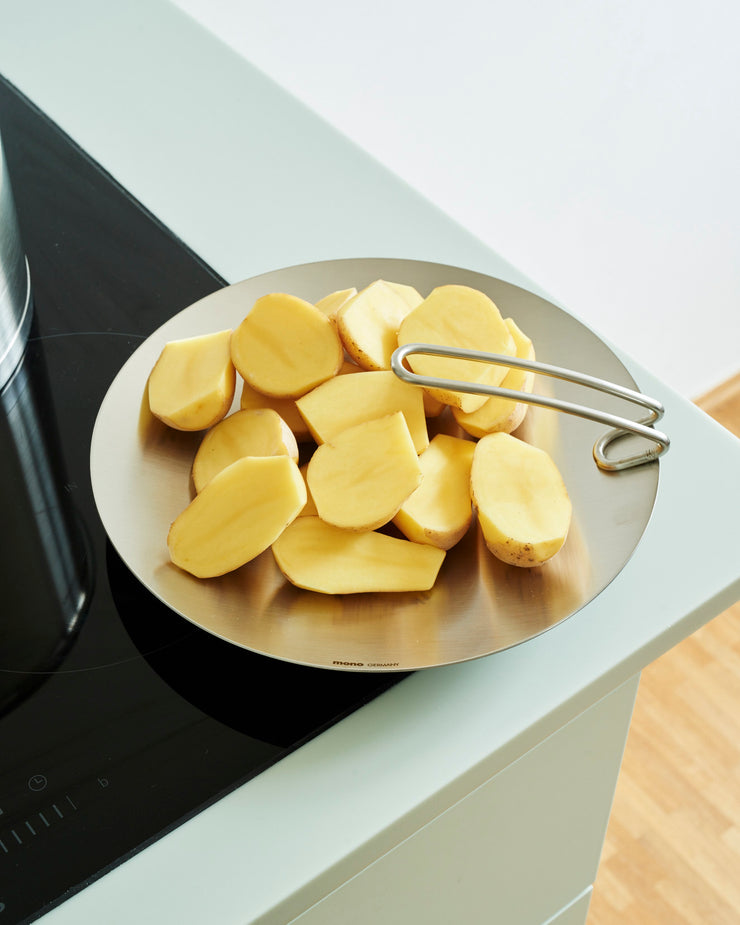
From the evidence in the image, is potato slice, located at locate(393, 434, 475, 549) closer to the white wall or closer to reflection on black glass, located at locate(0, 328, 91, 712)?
reflection on black glass, located at locate(0, 328, 91, 712)

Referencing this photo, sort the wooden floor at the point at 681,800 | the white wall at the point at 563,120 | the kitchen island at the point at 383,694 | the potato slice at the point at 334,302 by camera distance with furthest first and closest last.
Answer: the wooden floor at the point at 681,800, the white wall at the point at 563,120, the potato slice at the point at 334,302, the kitchen island at the point at 383,694

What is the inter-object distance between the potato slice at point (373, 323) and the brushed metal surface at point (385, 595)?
83 millimetres

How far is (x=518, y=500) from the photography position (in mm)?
425

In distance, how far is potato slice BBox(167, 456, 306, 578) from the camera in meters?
0.40

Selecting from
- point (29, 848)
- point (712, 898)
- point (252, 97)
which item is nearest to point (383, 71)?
point (252, 97)

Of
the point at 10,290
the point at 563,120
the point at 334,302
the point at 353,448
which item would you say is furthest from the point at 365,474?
the point at 563,120

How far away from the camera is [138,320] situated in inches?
25.0

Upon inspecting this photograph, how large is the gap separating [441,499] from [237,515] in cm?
9

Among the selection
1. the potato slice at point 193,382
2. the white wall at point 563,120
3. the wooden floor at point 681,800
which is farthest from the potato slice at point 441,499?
the wooden floor at point 681,800

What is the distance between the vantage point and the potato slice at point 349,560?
1.35 ft

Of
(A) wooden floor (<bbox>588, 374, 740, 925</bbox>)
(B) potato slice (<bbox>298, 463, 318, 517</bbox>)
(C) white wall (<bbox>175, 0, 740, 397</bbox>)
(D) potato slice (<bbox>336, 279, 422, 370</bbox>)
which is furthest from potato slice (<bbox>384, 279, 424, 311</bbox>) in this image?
(A) wooden floor (<bbox>588, 374, 740, 925</bbox>)

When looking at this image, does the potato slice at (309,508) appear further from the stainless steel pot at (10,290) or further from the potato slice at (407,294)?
the stainless steel pot at (10,290)

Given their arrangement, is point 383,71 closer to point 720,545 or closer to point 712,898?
point 720,545

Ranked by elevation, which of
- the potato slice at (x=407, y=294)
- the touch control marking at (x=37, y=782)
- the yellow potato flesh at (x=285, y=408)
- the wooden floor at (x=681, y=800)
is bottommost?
the wooden floor at (x=681, y=800)
